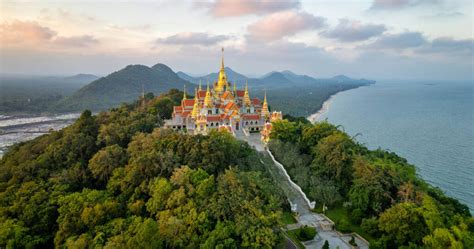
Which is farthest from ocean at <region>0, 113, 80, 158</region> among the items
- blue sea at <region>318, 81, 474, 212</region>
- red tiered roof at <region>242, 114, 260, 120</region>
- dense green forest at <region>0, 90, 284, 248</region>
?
blue sea at <region>318, 81, 474, 212</region>

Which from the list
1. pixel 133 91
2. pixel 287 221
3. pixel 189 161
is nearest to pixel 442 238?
pixel 287 221

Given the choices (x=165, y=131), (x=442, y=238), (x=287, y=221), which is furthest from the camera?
(x=165, y=131)


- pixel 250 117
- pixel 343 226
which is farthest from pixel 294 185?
pixel 250 117

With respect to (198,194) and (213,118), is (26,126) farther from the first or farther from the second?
(198,194)

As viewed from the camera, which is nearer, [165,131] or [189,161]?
[189,161]

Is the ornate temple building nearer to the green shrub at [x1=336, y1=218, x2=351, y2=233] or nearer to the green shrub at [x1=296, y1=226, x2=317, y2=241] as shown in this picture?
the green shrub at [x1=336, y1=218, x2=351, y2=233]

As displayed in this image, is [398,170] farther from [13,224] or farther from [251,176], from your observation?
[13,224]
